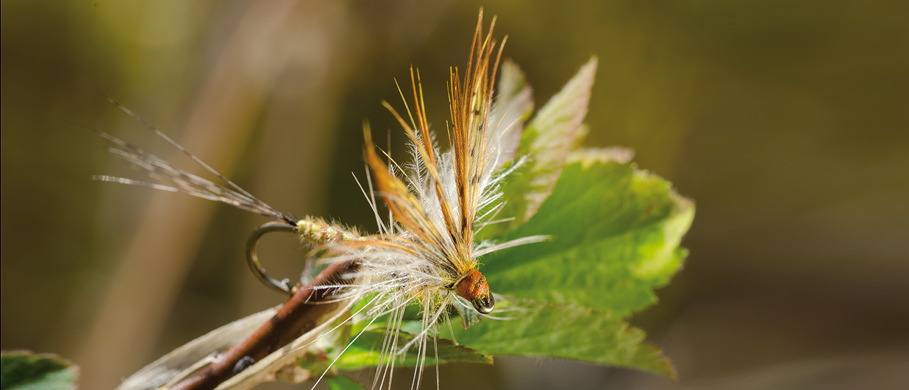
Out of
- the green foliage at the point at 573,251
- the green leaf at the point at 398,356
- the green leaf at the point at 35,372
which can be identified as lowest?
the green leaf at the point at 35,372

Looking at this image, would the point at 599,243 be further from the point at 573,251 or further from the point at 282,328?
the point at 282,328

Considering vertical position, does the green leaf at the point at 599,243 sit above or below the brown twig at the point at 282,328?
above

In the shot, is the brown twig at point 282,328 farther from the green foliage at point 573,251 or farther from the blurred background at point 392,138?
the blurred background at point 392,138

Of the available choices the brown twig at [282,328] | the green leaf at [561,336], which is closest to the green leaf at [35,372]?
the brown twig at [282,328]

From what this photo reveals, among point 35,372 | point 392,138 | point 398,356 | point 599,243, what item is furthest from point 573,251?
point 392,138

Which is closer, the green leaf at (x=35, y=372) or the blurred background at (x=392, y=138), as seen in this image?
the green leaf at (x=35, y=372)

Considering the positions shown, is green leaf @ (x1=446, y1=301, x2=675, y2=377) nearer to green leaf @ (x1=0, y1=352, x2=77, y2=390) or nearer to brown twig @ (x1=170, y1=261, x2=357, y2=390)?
brown twig @ (x1=170, y1=261, x2=357, y2=390)

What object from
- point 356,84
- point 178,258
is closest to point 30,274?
point 178,258
